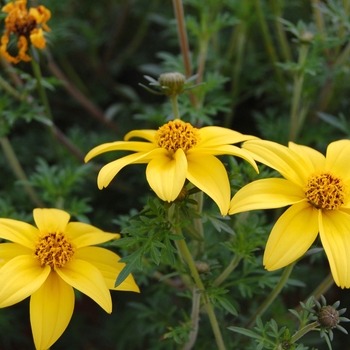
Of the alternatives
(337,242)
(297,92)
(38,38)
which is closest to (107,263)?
(337,242)

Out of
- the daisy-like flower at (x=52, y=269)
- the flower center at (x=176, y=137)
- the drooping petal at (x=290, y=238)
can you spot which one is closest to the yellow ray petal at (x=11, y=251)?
the daisy-like flower at (x=52, y=269)

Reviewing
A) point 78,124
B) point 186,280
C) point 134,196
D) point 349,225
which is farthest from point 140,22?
point 349,225

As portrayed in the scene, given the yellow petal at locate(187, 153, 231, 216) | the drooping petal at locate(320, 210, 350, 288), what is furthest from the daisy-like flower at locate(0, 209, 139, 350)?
the drooping petal at locate(320, 210, 350, 288)

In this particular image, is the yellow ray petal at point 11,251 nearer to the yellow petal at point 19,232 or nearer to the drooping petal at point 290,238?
the yellow petal at point 19,232

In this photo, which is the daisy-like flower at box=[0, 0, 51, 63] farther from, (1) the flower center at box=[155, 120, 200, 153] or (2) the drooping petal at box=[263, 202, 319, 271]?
(2) the drooping petal at box=[263, 202, 319, 271]

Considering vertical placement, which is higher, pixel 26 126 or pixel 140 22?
pixel 140 22

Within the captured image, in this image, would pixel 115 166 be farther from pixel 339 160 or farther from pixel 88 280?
pixel 339 160

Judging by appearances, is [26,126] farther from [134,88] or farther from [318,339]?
[318,339]
